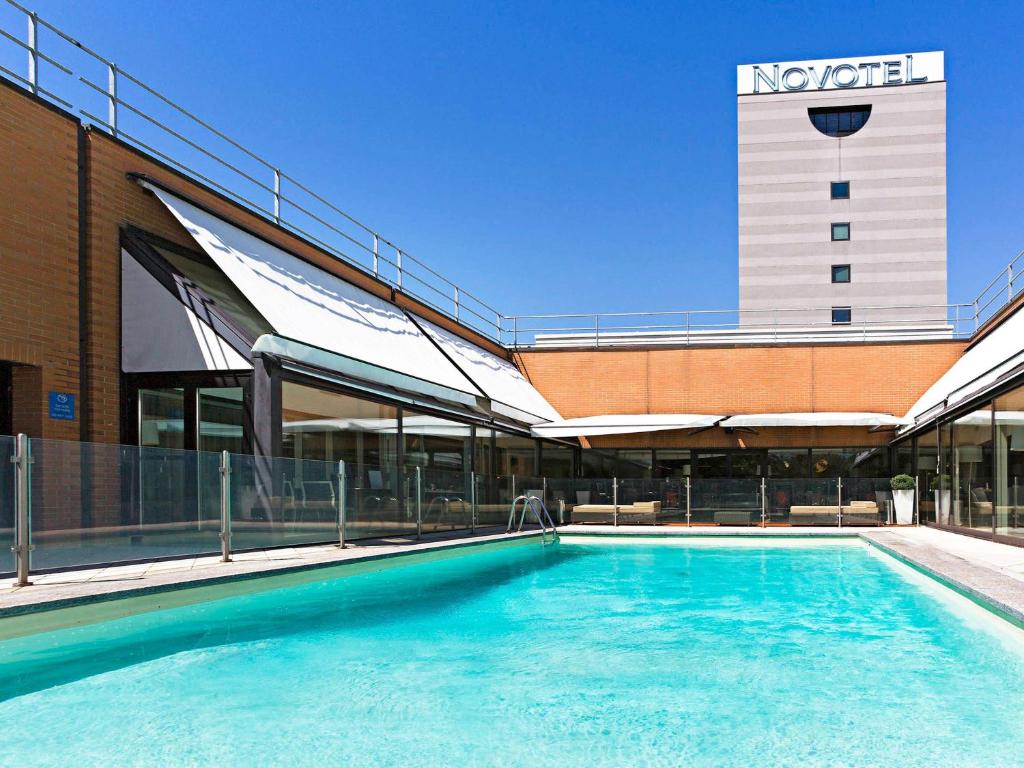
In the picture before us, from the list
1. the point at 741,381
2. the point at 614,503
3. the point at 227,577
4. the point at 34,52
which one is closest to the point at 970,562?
the point at 227,577

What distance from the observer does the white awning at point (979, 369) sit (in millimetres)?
14016

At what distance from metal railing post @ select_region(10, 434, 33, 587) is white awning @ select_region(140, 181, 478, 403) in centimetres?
393

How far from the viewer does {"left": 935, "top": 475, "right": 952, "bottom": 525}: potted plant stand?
720 inches

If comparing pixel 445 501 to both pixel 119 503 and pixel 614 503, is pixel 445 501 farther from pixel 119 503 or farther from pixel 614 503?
pixel 119 503

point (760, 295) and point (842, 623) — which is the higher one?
point (760, 295)

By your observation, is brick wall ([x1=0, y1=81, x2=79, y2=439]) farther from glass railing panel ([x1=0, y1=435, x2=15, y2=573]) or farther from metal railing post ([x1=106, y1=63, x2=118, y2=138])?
glass railing panel ([x1=0, y1=435, x2=15, y2=573])

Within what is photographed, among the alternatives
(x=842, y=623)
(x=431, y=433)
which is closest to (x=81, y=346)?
(x=431, y=433)

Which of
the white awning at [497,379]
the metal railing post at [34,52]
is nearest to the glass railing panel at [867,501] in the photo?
the white awning at [497,379]

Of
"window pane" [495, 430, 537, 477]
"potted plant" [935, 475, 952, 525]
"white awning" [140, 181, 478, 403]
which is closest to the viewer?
"white awning" [140, 181, 478, 403]

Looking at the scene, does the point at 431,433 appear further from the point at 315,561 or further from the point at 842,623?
the point at 842,623

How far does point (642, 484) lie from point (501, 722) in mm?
16006

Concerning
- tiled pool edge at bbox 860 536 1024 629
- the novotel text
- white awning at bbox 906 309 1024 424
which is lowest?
tiled pool edge at bbox 860 536 1024 629

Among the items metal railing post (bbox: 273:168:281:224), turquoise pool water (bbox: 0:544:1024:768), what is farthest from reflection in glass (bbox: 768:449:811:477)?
metal railing post (bbox: 273:168:281:224)

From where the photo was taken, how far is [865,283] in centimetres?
4769
